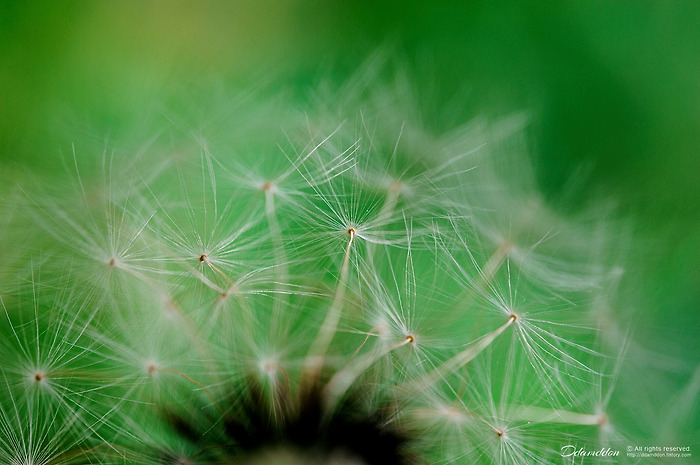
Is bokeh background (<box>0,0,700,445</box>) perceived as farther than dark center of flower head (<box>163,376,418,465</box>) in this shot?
Yes

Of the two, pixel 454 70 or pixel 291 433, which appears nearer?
pixel 291 433

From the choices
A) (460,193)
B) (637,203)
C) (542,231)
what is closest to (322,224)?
(460,193)

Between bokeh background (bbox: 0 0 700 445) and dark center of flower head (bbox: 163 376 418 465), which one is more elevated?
bokeh background (bbox: 0 0 700 445)

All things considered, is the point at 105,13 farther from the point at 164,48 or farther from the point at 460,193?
the point at 460,193

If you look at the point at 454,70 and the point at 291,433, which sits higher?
the point at 454,70
